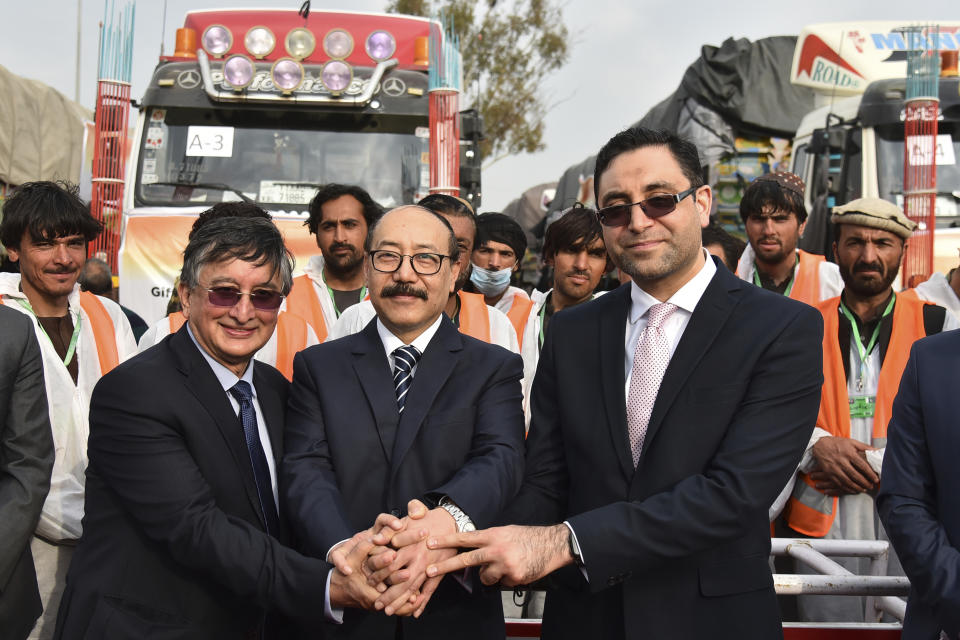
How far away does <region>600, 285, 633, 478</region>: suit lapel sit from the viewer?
99.7 inches

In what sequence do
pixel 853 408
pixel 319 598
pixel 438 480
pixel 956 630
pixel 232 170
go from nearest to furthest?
1. pixel 956 630
2. pixel 319 598
3. pixel 438 480
4. pixel 853 408
5. pixel 232 170

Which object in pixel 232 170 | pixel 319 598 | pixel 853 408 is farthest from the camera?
pixel 232 170

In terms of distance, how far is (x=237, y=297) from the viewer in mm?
2820

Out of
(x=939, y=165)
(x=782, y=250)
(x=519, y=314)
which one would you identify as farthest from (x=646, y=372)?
(x=939, y=165)

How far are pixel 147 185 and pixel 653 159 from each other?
20.7 ft

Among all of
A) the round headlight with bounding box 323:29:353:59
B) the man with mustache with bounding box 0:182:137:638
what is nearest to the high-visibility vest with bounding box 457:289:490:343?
the man with mustache with bounding box 0:182:137:638

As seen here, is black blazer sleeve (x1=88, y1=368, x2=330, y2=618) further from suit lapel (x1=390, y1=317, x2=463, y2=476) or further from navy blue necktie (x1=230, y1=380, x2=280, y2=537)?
suit lapel (x1=390, y1=317, x2=463, y2=476)

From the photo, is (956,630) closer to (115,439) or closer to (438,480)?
(438,480)

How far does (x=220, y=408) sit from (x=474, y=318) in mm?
1754

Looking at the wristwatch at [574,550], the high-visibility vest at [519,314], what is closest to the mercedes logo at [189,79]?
the high-visibility vest at [519,314]

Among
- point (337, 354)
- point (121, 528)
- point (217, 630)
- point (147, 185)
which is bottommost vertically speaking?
point (217, 630)

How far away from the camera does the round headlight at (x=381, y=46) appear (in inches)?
331

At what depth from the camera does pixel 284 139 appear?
26.4 feet

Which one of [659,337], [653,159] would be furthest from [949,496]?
[653,159]
